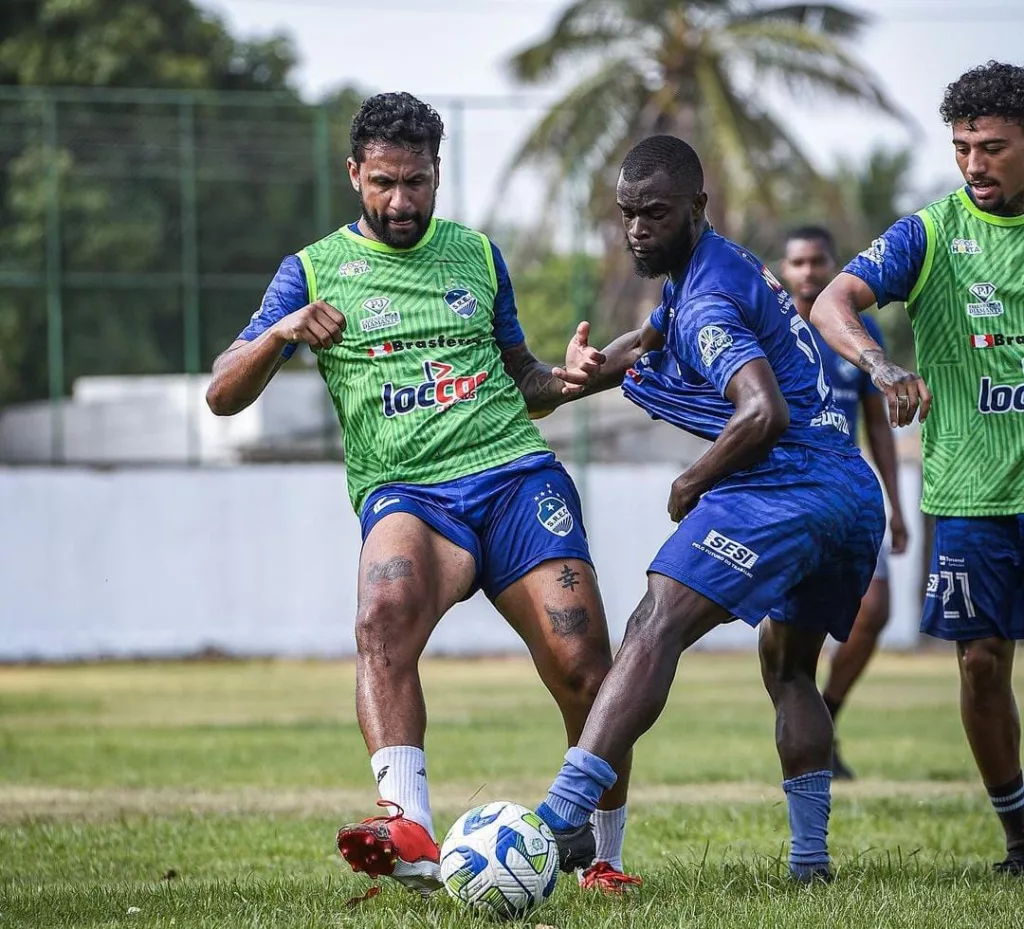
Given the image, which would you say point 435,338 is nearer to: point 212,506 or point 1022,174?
point 1022,174

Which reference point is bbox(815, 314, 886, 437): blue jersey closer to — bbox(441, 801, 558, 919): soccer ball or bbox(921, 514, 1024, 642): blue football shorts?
bbox(921, 514, 1024, 642): blue football shorts

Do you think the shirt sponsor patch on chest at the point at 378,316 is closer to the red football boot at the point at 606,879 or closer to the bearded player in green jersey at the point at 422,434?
the bearded player in green jersey at the point at 422,434

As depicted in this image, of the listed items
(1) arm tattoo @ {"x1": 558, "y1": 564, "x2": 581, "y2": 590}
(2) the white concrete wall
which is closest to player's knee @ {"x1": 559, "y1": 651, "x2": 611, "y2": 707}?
(1) arm tattoo @ {"x1": 558, "y1": 564, "x2": 581, "y2": 590}

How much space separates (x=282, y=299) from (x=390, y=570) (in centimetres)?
113

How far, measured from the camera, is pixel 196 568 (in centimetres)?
2369

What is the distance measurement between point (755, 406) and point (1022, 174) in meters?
1.63

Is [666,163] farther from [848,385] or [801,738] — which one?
[848,385]

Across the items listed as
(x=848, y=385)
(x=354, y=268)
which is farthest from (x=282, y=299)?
(x=848, y=385)

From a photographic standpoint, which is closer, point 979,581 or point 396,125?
point 396,125

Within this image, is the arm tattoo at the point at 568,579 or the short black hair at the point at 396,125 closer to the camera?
the arm tattoo at the point at 568,579

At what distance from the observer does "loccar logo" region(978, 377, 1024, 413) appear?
6.20 meters

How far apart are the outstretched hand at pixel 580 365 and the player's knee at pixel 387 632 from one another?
1122 mm

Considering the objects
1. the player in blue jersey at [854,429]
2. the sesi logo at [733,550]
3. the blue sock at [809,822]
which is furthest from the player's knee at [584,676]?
the player in blue jersey at [854,429]

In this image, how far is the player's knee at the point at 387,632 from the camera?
18.5ft
